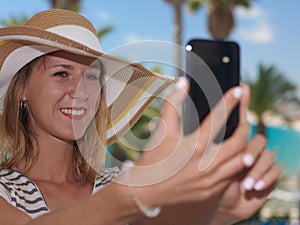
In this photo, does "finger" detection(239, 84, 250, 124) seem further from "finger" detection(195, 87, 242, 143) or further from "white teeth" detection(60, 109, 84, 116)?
"white teeth" detection(60, 109, 84, 116)

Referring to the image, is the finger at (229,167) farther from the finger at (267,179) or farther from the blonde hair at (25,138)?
the blonde hair at (25,138)

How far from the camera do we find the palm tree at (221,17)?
1878 cm

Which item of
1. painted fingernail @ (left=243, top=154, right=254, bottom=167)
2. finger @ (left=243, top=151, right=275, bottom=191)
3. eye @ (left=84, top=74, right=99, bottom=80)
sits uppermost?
painted fingernail @ (left=243, top=154, right=254, bottom=167)

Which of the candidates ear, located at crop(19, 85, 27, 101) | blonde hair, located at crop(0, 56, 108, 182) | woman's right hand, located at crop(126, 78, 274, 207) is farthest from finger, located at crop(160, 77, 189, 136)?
ear, located at crop(19, 85, 27, 101)

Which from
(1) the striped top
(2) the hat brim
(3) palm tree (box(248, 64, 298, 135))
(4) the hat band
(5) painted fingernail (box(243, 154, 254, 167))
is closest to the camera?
(5) painted fingernail (box(243, 154, 254, 167))

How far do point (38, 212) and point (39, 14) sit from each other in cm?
62

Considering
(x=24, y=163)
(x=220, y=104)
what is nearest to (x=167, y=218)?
(x=220, y=104)

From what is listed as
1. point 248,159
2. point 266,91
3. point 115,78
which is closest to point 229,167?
point 248,159

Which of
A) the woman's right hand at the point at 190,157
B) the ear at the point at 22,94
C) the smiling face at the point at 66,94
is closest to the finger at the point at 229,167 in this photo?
the woman's right hand at the point at 190,157

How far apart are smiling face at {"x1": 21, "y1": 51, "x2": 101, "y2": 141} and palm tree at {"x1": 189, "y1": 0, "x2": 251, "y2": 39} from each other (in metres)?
17.4

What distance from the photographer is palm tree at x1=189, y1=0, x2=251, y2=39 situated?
18.8m

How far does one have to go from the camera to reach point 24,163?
5.73 feet

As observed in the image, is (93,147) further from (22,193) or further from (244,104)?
(244,104)

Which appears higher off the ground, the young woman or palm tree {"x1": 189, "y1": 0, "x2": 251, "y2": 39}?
the young woman
